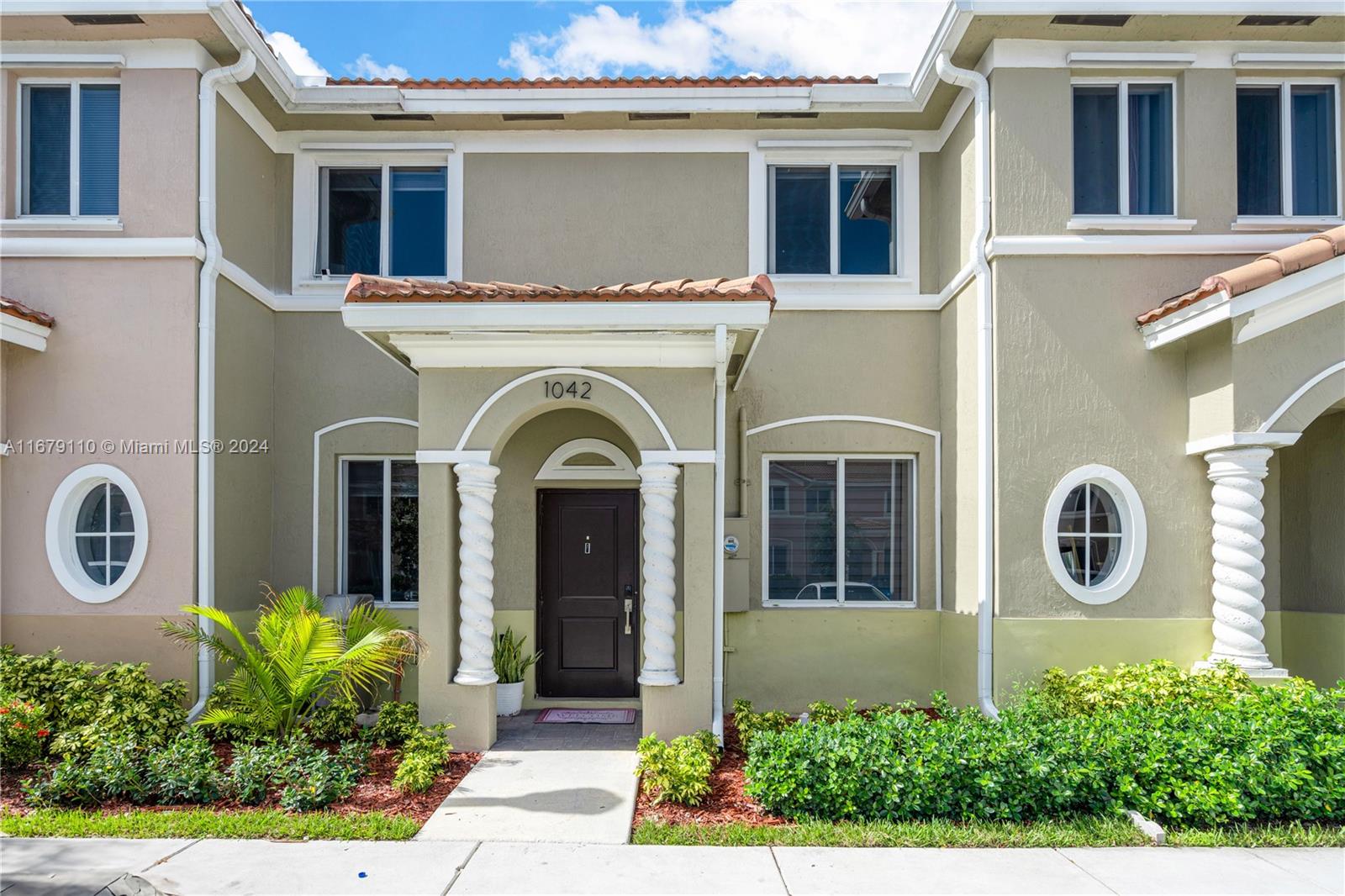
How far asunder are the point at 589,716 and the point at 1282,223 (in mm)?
8006

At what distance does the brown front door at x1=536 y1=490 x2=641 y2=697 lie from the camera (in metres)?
10.0

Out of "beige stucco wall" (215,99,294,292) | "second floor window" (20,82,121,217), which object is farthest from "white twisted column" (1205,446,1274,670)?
"second floor window" (20,82,121,217)

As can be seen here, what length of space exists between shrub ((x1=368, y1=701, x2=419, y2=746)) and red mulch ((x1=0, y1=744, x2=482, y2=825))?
485 mm

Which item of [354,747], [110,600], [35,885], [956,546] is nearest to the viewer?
[35,885]

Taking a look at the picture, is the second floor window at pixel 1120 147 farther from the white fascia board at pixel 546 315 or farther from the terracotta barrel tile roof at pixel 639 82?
the white fascia board at pixel 546 315

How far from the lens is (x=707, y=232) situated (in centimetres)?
1034

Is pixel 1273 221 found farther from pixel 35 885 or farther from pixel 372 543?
pixel 35 885

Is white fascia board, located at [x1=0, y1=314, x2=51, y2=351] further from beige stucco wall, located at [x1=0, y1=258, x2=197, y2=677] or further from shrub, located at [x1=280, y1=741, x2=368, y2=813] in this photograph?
shrub, located at [x1=280, y1=741, x2=368, y2=813]

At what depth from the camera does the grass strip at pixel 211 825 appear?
6281 mm

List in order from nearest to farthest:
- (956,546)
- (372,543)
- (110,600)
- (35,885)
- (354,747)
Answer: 1. (35,885)
2. (354,747)
3. (110,600)
4. (956,546)
5. (372,543)

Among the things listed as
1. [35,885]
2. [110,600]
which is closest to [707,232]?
[110,600]

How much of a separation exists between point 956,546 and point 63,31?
9.54 metres

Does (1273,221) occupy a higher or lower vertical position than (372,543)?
higher

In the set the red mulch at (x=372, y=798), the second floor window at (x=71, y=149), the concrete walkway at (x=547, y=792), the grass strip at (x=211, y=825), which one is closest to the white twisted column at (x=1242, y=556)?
the concrete walkway at (x=547, y=792)
